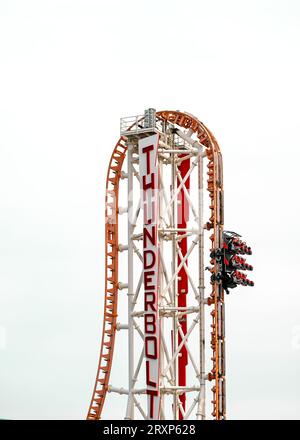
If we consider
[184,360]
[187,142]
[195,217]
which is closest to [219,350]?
[184,360]

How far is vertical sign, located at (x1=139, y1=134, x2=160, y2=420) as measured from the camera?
40.0 meters

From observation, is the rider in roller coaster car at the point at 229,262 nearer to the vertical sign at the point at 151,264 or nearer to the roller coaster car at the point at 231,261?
the roller coaster car at the point at 231,261

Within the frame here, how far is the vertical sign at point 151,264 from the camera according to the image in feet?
131

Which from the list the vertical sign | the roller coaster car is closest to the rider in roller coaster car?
the roller coaster car

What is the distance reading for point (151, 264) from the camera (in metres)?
40.4

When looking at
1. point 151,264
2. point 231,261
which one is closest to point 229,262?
point 231,261

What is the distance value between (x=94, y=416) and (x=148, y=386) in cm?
390

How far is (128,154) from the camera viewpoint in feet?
139

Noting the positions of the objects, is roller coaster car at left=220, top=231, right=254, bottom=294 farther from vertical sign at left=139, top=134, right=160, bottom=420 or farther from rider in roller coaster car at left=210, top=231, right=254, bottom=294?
vertical sign at left=139, top=134, right=160, bottom=420

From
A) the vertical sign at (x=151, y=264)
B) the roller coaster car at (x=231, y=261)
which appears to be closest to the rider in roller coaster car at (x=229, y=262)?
the roller coaster car at (x=231, y=261)

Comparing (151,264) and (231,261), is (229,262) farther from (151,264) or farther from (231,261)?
(151,264)
